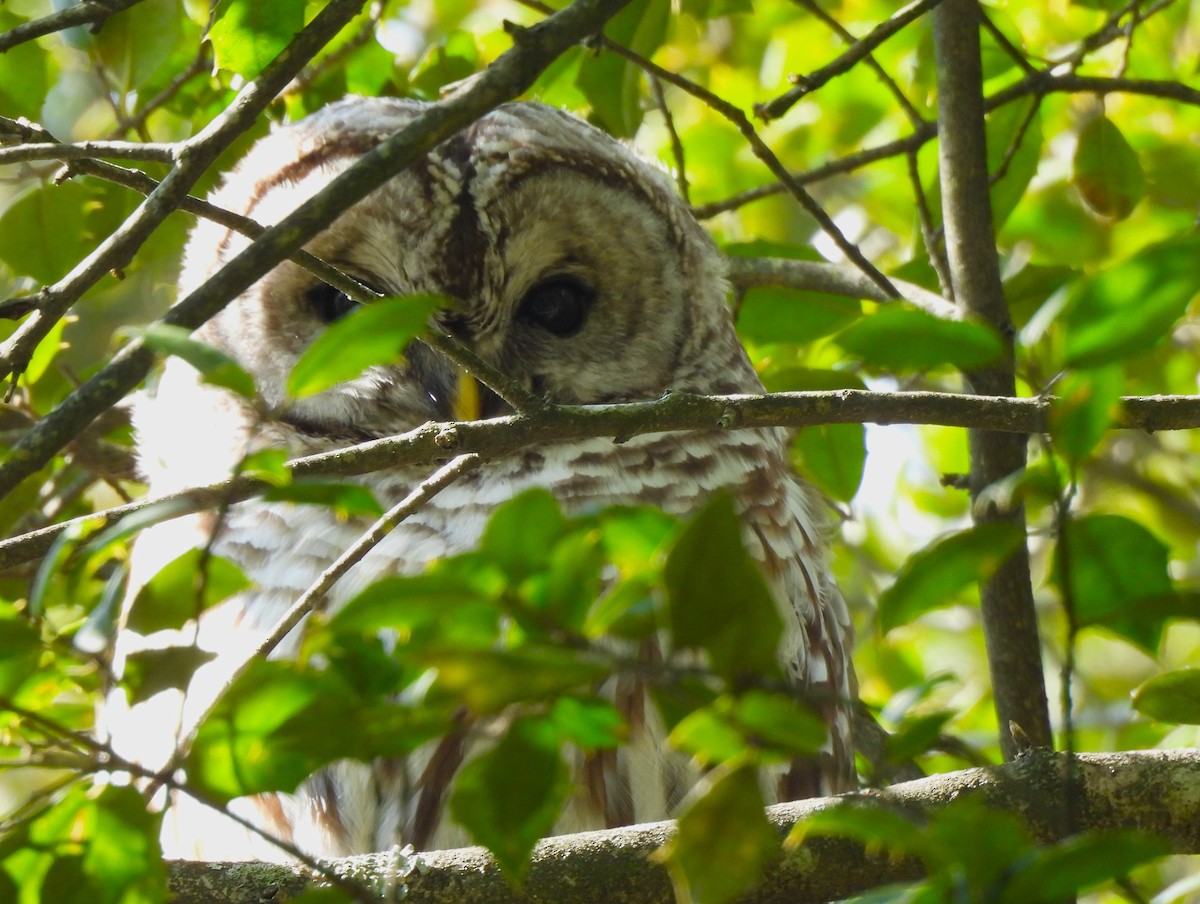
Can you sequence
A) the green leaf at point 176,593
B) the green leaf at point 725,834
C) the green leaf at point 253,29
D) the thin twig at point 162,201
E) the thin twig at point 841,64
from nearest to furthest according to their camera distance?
the green leaf at point 725,834, the green leaf at point 176,593, the thin twig at point 162,201, the green leaf at point 253,29, the thin twig at point 841,64

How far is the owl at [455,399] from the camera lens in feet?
8.30

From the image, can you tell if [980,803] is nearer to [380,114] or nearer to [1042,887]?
[1042,887]

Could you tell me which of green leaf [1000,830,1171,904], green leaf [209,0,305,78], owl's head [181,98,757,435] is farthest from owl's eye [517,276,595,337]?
green leaf [1000,830,1171,904]

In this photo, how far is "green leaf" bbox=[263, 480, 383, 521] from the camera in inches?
44.9

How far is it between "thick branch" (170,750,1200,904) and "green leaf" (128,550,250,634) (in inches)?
14.0

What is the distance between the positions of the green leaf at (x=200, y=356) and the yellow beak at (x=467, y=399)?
68.8 inches

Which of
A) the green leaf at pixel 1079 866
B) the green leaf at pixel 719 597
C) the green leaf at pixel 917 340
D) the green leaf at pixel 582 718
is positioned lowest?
the green leaf at pixel 1079 866

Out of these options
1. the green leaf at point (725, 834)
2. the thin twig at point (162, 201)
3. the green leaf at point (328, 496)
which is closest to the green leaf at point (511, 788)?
the green leaf at point (725, 834)

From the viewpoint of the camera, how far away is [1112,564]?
4.10 feet

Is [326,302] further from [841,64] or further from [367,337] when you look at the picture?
[367,337]

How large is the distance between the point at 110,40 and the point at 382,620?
1846mm

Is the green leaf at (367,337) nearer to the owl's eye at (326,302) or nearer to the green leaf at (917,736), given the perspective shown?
the green leaf at (917,736)

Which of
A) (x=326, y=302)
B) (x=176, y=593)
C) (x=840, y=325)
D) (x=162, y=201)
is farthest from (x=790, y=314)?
(x=176, y=593)

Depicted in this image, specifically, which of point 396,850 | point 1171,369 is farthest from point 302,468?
point 1171,369
